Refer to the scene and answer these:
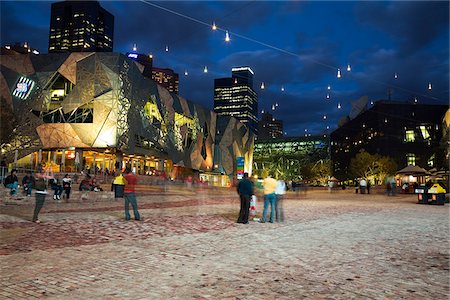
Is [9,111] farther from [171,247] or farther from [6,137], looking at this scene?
[171,247]

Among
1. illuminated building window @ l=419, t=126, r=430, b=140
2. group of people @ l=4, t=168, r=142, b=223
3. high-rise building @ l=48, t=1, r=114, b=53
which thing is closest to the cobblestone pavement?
group of people @ l=4, t=168, r=142, b=223

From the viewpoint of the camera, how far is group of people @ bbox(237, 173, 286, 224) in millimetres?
12039

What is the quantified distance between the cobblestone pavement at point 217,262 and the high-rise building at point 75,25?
19464 centimetres

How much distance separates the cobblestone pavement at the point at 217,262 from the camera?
4.85 m

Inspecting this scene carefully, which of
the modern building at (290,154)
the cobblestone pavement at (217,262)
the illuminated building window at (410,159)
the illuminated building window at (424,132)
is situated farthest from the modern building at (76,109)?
the illuminated building window at (424,132)

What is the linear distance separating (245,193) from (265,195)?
1.09 m

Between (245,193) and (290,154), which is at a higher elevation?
(290,154)

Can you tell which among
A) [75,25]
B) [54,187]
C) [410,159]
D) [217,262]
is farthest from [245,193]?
[75,25]

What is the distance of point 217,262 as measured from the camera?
649 cm

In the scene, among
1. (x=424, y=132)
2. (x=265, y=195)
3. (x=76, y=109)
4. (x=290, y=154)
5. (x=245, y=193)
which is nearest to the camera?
(x=245, y=193)

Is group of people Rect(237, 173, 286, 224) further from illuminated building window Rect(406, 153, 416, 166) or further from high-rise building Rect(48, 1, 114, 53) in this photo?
high-rise building Rect(48, 1, 114, 53)

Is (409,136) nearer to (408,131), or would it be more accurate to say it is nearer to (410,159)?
(408,131)

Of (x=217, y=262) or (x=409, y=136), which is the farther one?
(x=409, y=136)

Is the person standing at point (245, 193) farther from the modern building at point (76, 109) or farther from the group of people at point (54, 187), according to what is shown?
the modern building at point (76, 109)
